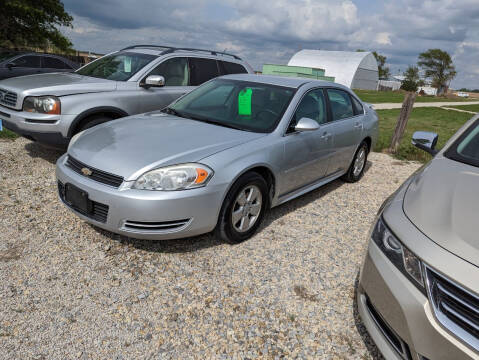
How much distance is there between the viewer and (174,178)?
115 inches

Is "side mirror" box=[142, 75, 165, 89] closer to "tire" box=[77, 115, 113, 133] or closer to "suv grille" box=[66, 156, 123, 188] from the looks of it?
"tire" box=[77, 115, 113, 133]

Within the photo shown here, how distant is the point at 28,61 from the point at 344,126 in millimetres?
10663

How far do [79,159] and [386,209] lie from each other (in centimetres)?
255

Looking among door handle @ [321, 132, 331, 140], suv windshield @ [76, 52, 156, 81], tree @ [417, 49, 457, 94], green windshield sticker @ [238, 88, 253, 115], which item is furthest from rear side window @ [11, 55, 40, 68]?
tree @ [417, 49, 457, 94]

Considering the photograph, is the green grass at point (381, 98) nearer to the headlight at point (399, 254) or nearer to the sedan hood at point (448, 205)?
the sedan hood at point (448, 205)

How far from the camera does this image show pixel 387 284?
6.21 ft

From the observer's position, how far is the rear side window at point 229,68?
6703mm

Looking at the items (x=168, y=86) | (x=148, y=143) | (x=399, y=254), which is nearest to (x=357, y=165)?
(x=168, y=86)

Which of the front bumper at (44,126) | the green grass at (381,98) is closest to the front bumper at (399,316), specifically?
the front bumper at (44,126)

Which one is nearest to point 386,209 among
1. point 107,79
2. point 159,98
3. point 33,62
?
point 159,98

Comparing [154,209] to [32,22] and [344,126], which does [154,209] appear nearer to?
[344,126]

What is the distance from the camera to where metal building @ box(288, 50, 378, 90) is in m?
50.5

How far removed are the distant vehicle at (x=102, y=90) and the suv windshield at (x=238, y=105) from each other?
119 centimetres

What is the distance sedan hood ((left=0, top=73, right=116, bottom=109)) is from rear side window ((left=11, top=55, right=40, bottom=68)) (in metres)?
6.76
